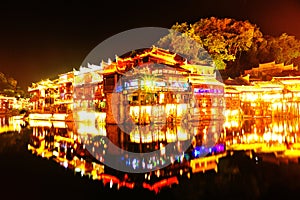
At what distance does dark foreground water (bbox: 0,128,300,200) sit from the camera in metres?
6.57

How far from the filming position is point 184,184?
7.36 meters

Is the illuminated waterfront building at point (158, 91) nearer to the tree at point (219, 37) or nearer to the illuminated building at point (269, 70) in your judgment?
the tree at point (219, 37)

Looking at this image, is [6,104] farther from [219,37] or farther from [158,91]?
[158,91]

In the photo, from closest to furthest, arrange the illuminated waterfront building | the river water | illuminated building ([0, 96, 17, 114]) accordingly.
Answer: the river water < the illuminated waterfront building < illuminated building ([0, 96, 17, 114])

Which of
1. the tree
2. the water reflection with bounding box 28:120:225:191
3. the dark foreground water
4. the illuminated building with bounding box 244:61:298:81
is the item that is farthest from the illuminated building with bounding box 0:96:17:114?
the dark foreground water

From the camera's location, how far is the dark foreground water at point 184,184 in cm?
657

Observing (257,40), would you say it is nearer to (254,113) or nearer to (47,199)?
(254,113)

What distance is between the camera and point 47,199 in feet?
21.2

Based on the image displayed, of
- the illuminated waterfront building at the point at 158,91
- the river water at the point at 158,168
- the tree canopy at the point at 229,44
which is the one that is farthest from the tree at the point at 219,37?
the river water at the point at 158,168

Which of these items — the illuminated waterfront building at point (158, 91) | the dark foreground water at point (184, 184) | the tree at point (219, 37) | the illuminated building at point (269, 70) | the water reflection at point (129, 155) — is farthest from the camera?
the tree at point (219, 37)

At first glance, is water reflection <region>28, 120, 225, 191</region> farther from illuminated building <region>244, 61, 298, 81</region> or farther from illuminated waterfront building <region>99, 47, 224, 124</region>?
illuminated building <region>244, 61, 298, 81</region>

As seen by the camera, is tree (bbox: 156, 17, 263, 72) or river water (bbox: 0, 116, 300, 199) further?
tree (bbox: 156, 17, 263, 72)

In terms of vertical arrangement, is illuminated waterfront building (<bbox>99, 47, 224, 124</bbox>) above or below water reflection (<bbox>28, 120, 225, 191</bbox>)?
above

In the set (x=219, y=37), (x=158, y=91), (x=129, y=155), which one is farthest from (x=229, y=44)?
(x=129, y=155)
